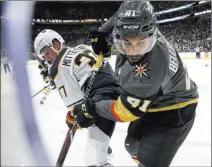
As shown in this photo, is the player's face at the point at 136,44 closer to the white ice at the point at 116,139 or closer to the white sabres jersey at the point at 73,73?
the white sabres jersey at the point at 73,73

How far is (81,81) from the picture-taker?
1.50m

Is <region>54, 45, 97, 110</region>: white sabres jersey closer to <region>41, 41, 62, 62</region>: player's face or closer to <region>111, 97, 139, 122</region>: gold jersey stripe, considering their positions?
<region>41, 41, 62, 62</region>: player's face

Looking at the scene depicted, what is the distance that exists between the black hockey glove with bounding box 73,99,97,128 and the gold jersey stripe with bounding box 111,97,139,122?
0.17 meters

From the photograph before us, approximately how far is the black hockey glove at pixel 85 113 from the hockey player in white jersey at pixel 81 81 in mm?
46

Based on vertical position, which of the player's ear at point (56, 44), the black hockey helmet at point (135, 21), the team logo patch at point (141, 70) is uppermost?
the black hockey helmet at point (135, 21)

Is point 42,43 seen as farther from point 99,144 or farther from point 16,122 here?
point 16,122

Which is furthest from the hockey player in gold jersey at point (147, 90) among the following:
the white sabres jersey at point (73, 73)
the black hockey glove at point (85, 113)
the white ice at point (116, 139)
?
the white ice at point (116, 139)

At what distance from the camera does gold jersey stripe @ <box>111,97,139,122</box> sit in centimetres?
105

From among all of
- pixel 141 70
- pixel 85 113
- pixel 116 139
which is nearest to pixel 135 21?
pixel 141 70

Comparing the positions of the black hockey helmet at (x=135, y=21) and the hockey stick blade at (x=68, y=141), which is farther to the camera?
the hockey stick blade at (x=68, y=141)

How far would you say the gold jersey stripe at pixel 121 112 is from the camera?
41.4 inches

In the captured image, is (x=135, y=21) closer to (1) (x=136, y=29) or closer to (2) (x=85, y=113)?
(1) (x=136, y=29)

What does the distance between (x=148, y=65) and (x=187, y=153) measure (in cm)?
126

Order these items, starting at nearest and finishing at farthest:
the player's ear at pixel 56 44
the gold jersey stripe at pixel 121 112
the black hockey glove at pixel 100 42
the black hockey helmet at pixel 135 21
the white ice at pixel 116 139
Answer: the black hockey helmet at pixel 135 21 < the gold jersey stripe at pixel 121 112 < the black hockey glove at pixel 100 42 < the player's ear at pixel 56 44 < the white ice at pixel 116 139
